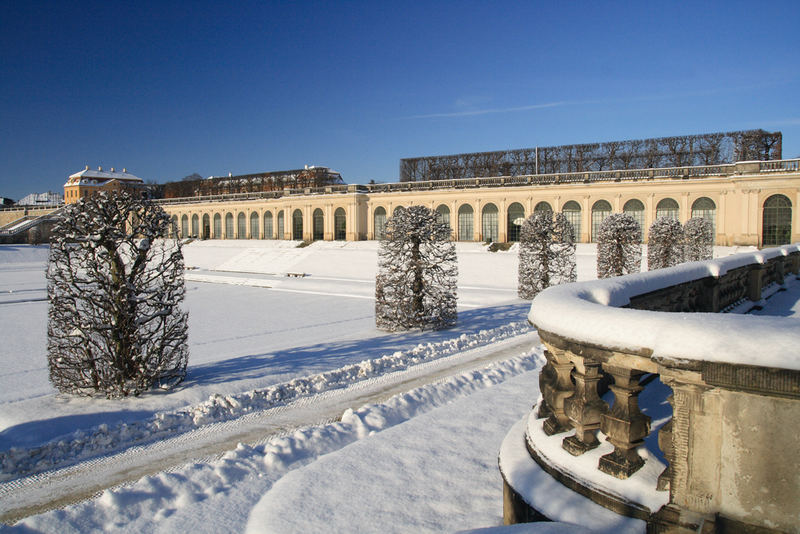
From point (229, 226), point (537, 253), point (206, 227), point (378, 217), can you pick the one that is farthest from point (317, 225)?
point (537, 253)

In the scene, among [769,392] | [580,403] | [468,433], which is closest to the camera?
[769,392]

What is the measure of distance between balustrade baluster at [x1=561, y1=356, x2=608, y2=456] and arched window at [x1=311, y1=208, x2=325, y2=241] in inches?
2164

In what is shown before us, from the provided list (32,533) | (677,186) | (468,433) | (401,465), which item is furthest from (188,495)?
(677,186)

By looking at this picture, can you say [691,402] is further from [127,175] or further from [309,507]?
[127,175]

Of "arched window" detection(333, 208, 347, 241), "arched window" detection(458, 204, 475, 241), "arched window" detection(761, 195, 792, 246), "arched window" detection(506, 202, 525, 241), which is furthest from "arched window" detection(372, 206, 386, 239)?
"arched window" detection(761, 195, 792, 246)

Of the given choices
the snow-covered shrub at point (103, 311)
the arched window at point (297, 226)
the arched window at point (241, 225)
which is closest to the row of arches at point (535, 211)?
the arched window at point (297, 226)

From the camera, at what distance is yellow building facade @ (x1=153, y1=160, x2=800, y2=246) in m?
36.4

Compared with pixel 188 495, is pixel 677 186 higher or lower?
higher

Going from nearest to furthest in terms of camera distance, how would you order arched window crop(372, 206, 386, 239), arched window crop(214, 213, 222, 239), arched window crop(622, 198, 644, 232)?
arched window crop(622, 198, 644, 232)
arched window crop(372, 206, 386, 239)
arched window crop(214, 213, 222, 239)

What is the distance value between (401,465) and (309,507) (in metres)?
1.21

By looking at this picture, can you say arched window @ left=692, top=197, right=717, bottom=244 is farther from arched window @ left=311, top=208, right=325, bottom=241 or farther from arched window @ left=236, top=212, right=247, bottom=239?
arched window @ left=236, top=212, right=247, bottom=239

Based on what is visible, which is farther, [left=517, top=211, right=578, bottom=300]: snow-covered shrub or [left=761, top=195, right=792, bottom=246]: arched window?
[left=761, top=195, right=792, bottom=246]: arched window

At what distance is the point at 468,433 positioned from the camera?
21.6 ft

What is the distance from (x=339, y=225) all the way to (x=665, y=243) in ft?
122
